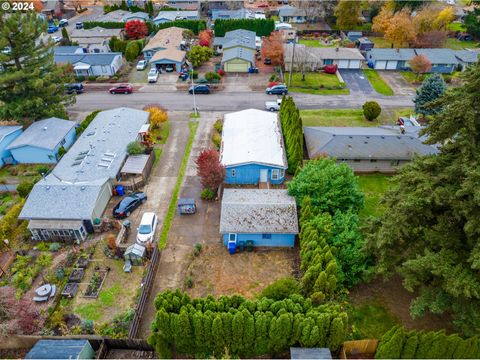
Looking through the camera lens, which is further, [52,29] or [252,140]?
[52,29]

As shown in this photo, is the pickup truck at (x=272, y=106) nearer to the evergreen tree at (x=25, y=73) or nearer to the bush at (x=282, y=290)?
the evergreen tree at (x=25, y=73)

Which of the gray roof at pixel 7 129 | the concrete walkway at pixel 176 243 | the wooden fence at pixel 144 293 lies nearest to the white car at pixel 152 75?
the concrete walkway at pixel 176 243

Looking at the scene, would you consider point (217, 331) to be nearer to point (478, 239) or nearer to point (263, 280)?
point (263, 280)

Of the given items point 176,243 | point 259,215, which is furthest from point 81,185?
point 259,215

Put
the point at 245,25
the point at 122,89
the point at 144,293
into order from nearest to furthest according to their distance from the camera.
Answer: the point at 144,293
the point at 122,89
the point at 245,25

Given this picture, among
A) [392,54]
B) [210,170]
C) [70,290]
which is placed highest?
[392,54]

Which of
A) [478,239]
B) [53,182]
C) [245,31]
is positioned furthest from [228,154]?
[245,31]

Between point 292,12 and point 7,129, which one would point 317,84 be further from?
point 7,129
